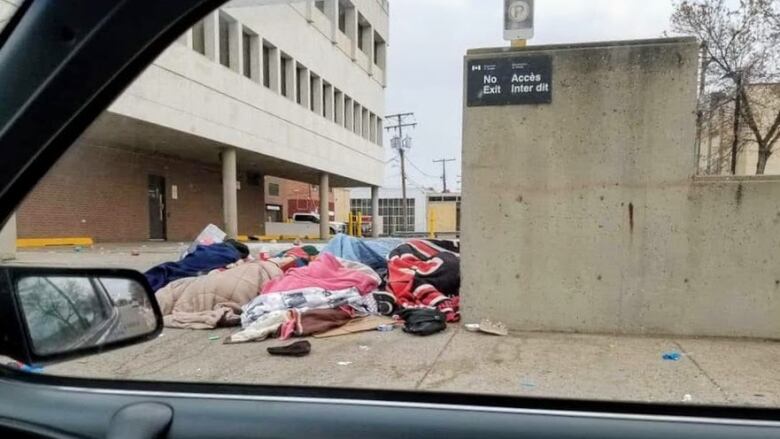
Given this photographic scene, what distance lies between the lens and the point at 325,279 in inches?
230

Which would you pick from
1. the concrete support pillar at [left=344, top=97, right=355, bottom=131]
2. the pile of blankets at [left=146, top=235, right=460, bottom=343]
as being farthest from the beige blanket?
the concrete support pillar at [left=344, top=97, right=355, bottom=131]

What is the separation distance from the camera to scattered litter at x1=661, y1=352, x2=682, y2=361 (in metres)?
4.19

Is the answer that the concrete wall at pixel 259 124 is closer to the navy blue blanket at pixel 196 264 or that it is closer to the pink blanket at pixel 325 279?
the navy blue blanket at pixel 196 264

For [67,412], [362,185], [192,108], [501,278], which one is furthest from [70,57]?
[362,185]

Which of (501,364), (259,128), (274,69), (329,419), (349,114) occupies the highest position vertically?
(274,69)

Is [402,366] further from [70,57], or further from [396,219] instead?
[396,219]

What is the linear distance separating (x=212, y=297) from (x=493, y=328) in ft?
9.43

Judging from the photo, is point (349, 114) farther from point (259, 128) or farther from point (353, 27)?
point (259, 128)

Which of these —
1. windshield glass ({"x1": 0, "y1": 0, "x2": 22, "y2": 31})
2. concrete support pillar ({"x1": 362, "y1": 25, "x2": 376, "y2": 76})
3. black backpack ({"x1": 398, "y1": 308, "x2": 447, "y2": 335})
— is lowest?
black backpack ({"x1": 398, "y1": 308, "x2": 447, "y2": 335})

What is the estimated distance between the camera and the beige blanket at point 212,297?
544 centimetres

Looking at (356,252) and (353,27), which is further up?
(353,27)

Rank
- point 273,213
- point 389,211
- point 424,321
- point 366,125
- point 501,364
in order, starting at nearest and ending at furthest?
point 501,364, point 424,321, point 366,125, point 273,213, point 389,211

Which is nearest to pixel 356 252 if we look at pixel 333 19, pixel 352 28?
pixel 333 19

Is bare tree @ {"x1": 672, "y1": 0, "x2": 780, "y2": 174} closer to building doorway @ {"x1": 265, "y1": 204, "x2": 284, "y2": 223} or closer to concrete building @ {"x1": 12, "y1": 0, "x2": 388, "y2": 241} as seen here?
concrete building @ {"x1": 12, "y1": 0, "x2": 388, "y2": 241}
